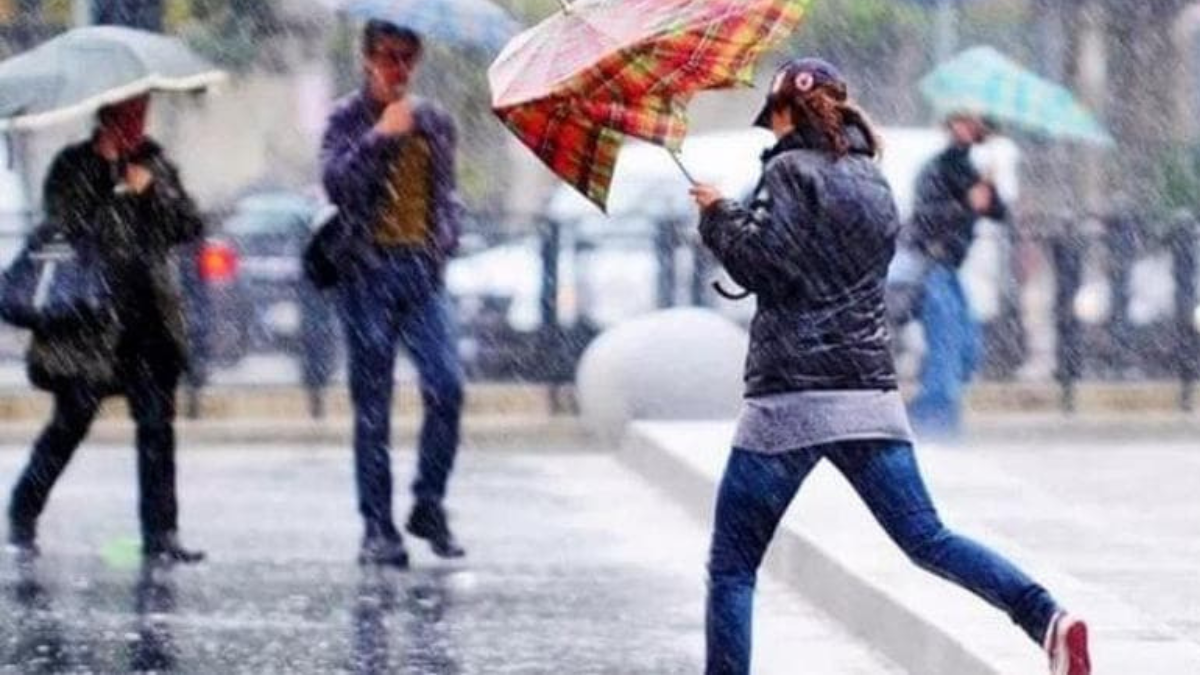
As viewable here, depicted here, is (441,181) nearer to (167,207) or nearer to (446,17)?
(446,17)

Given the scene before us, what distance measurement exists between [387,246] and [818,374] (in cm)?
395

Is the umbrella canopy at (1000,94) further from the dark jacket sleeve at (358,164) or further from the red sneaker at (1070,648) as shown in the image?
the red sneaker at (1070,648)

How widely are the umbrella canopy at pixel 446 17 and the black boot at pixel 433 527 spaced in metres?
1.55

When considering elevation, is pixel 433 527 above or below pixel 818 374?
below

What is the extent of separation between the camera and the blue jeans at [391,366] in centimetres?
1287

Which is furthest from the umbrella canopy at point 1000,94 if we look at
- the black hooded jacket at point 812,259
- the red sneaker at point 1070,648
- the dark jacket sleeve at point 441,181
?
the red sneaker at point 1070,648

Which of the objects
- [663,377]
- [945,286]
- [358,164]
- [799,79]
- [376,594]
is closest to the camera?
[799,79]

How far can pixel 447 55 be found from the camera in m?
41.3

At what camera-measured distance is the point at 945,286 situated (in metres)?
18.6

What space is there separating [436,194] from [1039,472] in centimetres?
501

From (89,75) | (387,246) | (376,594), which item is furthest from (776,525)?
(89,75)

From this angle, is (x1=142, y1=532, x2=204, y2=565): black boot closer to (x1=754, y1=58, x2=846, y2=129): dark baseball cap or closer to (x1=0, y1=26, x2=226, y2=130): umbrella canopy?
(x1=0, y1=26, x2=226, y2=130): umbrella canopy

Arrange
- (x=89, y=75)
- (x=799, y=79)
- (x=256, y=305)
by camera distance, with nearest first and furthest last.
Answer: (x=799, y=79)
(x=89, y=75)
(x=256, y=305)

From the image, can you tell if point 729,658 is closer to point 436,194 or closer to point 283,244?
point 436,194
